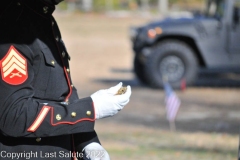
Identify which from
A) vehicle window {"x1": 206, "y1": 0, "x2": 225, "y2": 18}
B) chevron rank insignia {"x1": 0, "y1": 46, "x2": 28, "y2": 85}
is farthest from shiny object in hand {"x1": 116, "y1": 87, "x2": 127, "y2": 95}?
vehicle window {"x1": 206, "y1": 0, "x2": 225, "y2": 18}

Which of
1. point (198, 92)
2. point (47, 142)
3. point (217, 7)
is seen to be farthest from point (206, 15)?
point (47, 142)

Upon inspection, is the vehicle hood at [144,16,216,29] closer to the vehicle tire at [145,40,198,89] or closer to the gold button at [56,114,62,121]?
the vehicle tire at [145,40,198,89]

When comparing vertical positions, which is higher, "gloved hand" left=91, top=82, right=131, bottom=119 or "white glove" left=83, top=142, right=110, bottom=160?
"gloved hand" left=91, top=82, right=131, bottom=119

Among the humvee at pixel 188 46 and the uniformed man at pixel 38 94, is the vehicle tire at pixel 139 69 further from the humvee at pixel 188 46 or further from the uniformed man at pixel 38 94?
the uniformed man at pixel 38 94

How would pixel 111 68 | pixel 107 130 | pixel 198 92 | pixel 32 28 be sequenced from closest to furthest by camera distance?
pixel 32 28 → pixel 107 130 → pixel 198 92 → pixel 111 68

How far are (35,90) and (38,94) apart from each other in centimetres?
2

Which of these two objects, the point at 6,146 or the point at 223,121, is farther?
the point at 223,121

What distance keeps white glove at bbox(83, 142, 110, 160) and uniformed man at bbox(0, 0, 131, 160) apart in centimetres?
1

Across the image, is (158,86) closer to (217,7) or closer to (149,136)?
(217,7)

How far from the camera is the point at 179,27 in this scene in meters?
14.0

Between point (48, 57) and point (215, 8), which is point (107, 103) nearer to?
point (48, 57)

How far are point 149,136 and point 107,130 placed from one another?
821 mm

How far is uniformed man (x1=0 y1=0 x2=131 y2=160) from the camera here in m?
2.66

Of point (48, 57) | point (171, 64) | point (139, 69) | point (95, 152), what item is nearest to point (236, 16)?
point (171, 64)
